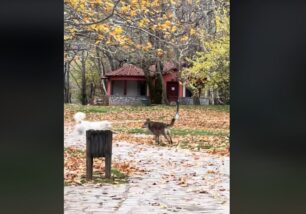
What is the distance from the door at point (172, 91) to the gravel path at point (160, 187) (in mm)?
525

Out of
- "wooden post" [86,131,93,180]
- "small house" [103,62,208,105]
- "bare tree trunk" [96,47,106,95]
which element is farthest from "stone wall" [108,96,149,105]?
"wooden post" [86,131,93,180]

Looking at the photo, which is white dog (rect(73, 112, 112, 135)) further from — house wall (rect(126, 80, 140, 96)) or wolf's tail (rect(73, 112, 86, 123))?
house wall (rect(126, 80, 140, 96))

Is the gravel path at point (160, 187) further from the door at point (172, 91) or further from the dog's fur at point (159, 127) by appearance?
the door at point (172, 91)

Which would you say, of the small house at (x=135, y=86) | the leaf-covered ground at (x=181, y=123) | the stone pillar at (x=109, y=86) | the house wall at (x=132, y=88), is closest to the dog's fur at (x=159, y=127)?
the leaf-covered ground at (x=181, y=123)

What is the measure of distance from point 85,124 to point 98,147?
363 millimetres

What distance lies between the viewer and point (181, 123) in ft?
14.2

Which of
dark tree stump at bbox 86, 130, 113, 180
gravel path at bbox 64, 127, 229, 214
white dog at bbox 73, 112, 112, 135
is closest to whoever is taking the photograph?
gravel path at bbox 64, 127, 229, 214

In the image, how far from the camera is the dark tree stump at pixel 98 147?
3791mm

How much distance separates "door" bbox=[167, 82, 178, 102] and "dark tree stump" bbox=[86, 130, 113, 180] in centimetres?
79

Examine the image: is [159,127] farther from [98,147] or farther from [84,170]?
[84,170]

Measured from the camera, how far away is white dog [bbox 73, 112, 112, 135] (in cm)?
412

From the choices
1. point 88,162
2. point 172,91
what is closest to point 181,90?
point 172,91
